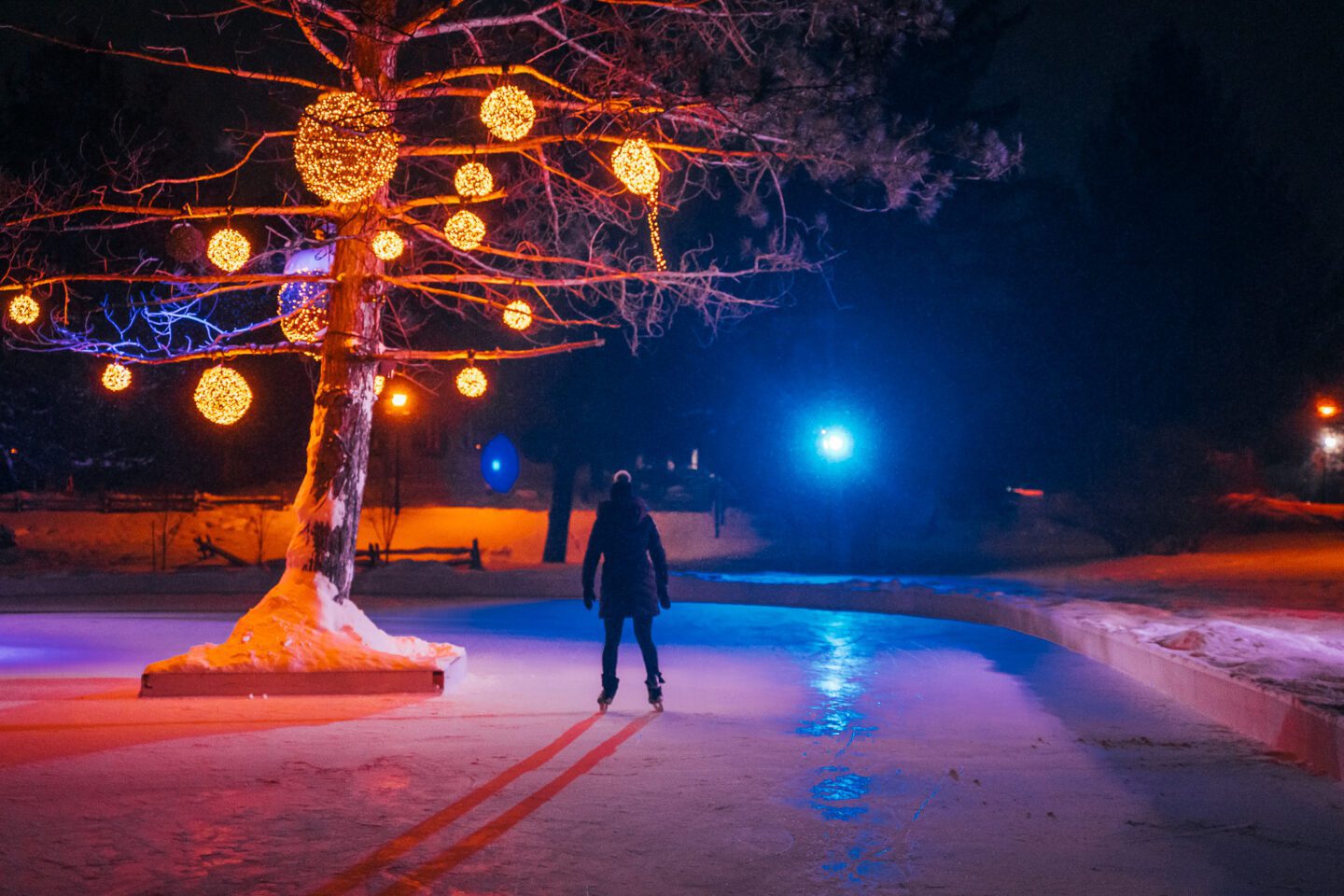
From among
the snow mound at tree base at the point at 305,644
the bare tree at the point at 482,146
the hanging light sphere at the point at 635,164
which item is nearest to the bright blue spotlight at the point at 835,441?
the bare tree at the point at 482,146

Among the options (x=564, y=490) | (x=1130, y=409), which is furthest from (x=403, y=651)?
(x=1130, y=409)

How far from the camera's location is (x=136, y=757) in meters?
7.50

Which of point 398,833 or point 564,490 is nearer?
point 398,833

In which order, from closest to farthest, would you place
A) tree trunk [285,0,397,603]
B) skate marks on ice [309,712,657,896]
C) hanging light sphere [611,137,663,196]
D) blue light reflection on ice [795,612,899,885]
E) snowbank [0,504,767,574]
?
1. skate marks on ice [309,712,657,896]
2. blue light reflection on ice [795,612,899,885]
3. hanging light sphere [611,137,663,196]
4. tree trunk [285,0,397,603]
5. snowbank [0,504,767,574]

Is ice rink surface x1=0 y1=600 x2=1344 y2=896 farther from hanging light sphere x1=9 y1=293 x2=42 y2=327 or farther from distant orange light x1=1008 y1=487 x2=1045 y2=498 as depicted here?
distant orange light x1=1008 y1=487 x2=1045 y2=498

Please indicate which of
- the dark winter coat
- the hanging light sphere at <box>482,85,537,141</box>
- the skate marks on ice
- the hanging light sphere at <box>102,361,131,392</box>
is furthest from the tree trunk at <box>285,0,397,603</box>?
the skate marks on ice

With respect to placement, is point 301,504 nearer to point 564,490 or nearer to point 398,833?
point 398,833

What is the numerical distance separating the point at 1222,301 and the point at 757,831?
35055mm

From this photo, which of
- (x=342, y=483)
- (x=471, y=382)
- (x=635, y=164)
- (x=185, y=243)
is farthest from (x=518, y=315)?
(x=185, y=243)

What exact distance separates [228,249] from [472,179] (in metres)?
2.33

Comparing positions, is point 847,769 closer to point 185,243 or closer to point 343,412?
point 343,412

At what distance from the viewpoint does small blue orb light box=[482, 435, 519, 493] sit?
51.3 m

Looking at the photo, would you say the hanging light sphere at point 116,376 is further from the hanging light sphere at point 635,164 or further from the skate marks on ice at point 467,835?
the skate marks on ice at point 467,835

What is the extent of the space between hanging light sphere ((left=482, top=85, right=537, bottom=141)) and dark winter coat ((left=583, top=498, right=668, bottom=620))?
10.4 feet
